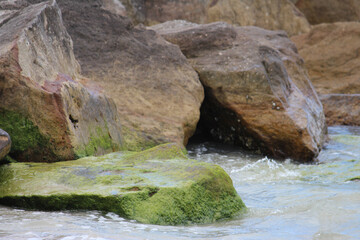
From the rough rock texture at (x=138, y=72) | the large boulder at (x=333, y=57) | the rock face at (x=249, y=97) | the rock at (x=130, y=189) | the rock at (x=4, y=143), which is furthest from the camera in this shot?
the large boulder at (x=333, y=57)

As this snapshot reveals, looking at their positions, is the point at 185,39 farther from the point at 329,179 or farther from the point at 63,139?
the point at 63,139

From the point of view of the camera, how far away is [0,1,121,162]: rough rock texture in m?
4.00

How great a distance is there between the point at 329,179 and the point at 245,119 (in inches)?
71.4

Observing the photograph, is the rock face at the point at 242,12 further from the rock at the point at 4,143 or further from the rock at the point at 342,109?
the rock at the point at 4,143

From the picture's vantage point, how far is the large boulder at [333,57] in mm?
13539

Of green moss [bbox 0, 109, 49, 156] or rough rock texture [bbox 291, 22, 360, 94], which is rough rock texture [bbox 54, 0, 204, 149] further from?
rough rock texture [bbox 291, 22, 360, 94]

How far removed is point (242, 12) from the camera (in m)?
18.2

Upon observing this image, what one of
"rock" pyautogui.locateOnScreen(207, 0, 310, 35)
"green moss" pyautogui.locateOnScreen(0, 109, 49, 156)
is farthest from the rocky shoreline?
"rock" pyautogui.locateOnScreen(207, 0, 310, 35)

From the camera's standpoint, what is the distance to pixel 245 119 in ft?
22.6

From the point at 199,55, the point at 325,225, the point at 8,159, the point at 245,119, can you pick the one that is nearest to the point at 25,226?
the point at 8,159

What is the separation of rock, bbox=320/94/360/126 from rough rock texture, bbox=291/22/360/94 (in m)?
2.92

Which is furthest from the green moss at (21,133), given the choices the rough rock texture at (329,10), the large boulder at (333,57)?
the rough rock texture at (329,10)

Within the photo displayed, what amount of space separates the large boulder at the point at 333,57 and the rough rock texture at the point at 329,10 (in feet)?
18.1

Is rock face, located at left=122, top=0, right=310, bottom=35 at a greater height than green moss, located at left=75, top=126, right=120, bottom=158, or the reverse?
rock face, located at left=122, top=0, right=310, bottom=35
